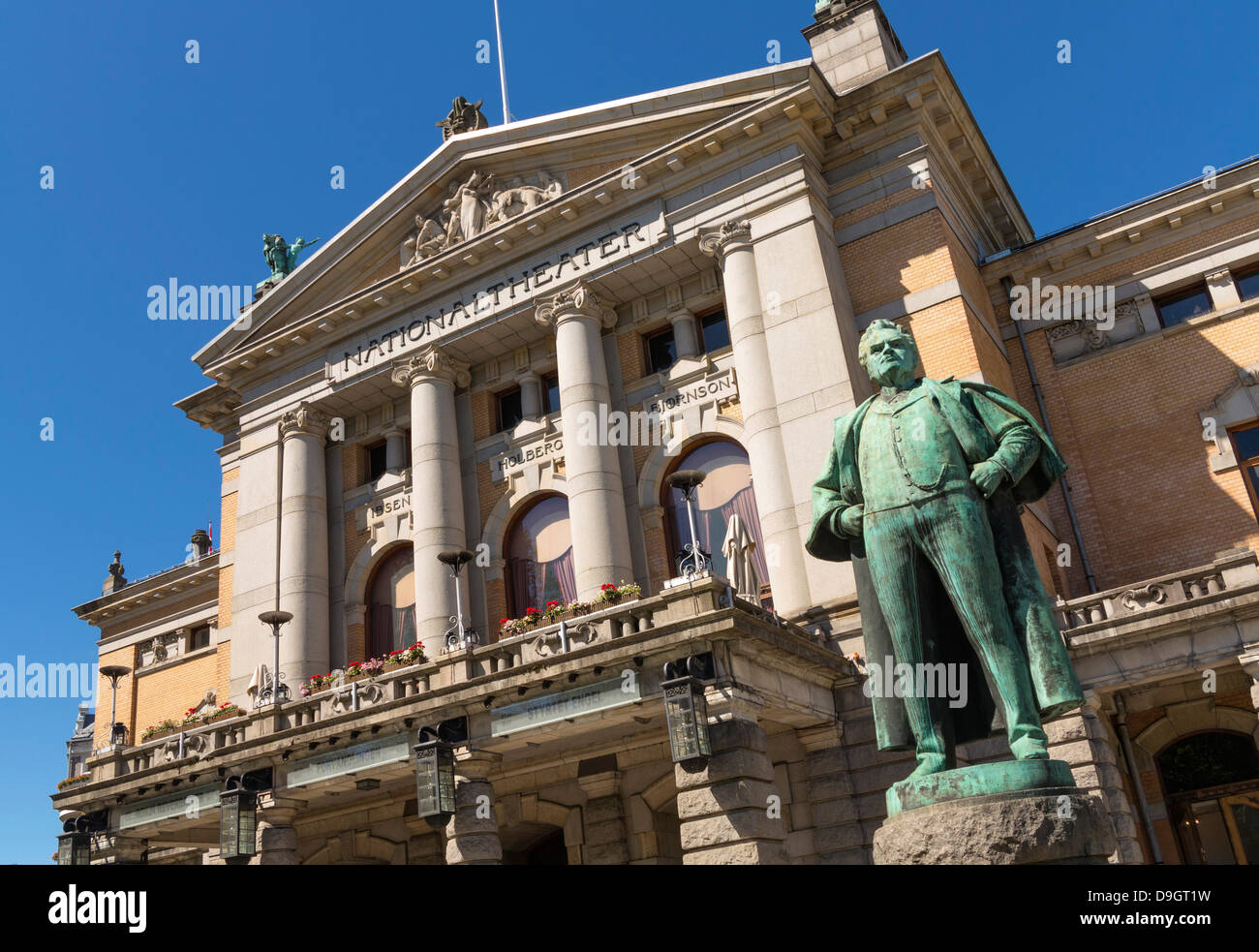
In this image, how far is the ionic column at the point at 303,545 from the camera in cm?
2980

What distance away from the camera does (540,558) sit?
2875 centimetres

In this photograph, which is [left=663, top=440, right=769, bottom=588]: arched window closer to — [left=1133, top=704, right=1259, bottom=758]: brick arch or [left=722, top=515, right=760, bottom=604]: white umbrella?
[left=722, top=515, right=760, bottom=604]: white umbrella

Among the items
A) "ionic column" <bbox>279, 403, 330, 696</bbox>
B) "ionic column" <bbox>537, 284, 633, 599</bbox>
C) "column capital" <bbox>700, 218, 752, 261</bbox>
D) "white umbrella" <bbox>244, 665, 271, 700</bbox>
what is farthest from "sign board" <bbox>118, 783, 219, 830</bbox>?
"column capital" <bbox>700, 218, 752, 261</bbox>

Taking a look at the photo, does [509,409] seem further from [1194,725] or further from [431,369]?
[1194,725]

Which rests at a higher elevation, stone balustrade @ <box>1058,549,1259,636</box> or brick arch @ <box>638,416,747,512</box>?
brick arch @ <box>638,416,747,512</box>

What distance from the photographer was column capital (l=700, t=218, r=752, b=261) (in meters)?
26.4

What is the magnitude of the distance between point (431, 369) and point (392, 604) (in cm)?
680

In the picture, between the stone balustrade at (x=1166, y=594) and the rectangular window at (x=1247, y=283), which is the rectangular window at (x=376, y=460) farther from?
the rectangular window at (x=1247, y=283)

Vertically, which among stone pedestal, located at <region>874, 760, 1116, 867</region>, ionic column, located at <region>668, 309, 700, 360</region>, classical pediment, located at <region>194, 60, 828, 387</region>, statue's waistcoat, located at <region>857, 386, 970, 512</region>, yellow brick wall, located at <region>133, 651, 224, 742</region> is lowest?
stone pedestal, located at <region>874, 760, 1116, 867</region>

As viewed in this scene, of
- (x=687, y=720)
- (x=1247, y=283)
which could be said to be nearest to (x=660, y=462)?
(x=687, y=720)

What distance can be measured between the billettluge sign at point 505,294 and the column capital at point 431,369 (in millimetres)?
395

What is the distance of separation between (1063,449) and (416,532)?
16.7 m

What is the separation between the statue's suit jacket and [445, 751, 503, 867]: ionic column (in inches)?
519

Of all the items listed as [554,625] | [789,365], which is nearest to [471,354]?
[789,365]
